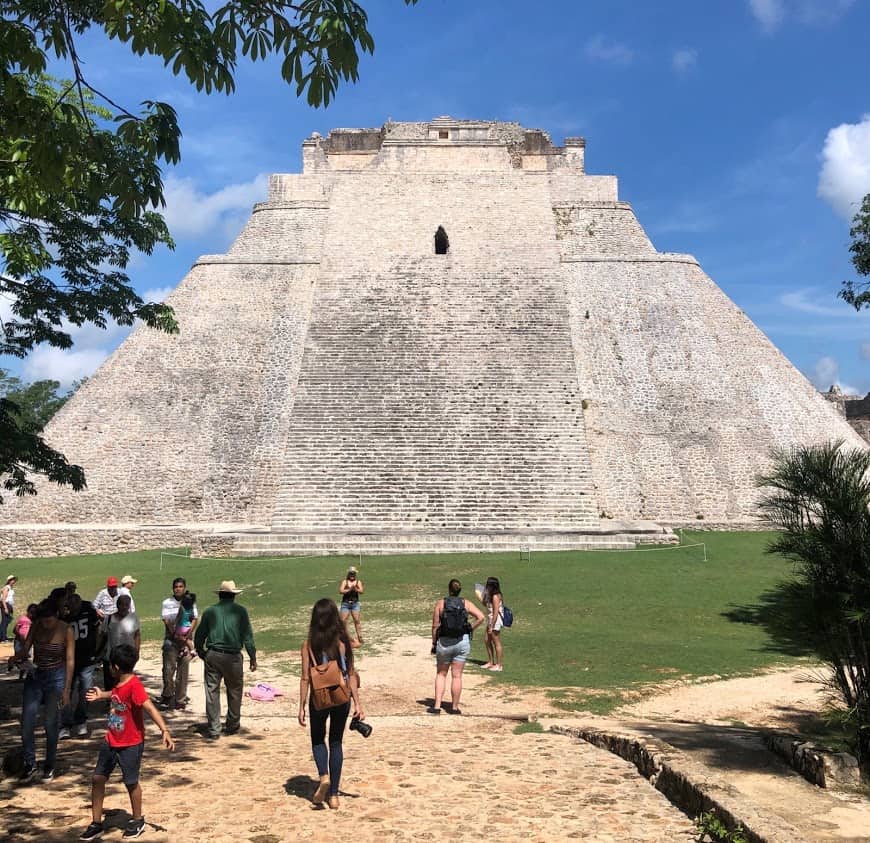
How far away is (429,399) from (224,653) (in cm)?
1478

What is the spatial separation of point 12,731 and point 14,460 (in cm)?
236

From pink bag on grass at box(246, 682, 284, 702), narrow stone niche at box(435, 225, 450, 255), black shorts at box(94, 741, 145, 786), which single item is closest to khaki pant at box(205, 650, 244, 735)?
pink bag on grass at box(246, 682, 284, 702)

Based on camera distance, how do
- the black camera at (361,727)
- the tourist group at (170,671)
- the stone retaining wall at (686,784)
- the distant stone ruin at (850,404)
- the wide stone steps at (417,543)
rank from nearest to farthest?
the stone retaining wall at (686,784), the tourist group at (170,671), the black camera at (361,727), the wide stone steps at (417,543), the distant stone ruin at (850,404)

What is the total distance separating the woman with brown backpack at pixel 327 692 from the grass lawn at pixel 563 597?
3244 millimetres

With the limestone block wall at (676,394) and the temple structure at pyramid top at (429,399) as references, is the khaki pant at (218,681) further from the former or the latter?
the limestone block wall at (676,394)

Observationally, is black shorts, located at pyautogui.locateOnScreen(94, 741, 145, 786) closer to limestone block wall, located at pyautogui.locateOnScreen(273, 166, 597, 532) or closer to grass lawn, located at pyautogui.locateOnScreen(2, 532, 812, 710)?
grass lawn, located at pyautogui.locateOnScreen(2, 532, 812, 710)

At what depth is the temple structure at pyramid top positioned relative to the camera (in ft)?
58.5

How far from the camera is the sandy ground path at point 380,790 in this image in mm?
4211

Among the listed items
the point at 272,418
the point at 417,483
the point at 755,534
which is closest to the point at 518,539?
the point at 417,483

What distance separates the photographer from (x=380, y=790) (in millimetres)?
4820

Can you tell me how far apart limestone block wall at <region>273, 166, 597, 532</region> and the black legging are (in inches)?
497

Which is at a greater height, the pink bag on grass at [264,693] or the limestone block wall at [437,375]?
the limestone block wall at [437,375]

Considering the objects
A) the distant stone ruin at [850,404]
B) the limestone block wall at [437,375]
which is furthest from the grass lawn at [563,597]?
the distant stone ruin at [850,404]

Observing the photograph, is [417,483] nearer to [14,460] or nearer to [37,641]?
[14,460]
